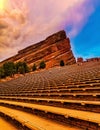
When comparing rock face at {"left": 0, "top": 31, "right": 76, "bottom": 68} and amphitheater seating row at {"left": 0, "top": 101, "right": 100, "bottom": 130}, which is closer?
amphitheater seating row at {"left": 0, "top": 101, "right": 100, "bottom": 130}

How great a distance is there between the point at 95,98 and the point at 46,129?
6.87 ft

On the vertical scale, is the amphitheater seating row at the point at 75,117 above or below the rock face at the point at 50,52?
below

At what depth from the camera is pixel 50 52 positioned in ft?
263

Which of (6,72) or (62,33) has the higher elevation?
(62,33)

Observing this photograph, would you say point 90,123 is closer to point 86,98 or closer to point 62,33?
point 86,98

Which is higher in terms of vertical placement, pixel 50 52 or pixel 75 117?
pixel 50 52

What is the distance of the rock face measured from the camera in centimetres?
7725

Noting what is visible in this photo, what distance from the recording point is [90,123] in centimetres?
470

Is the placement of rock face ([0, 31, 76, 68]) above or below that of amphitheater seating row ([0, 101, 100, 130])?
above

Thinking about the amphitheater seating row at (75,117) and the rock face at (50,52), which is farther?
the rock face at (50,52)

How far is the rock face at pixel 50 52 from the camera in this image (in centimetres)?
7725

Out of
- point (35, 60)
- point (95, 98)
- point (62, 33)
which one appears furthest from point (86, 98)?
point (62, 33)

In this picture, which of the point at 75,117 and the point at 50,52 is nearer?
the point at 75,117

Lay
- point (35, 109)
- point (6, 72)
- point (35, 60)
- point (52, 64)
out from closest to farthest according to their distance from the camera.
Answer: point (35, 109) → point (6, 72) → point (52, 64) → point (35, 60)
